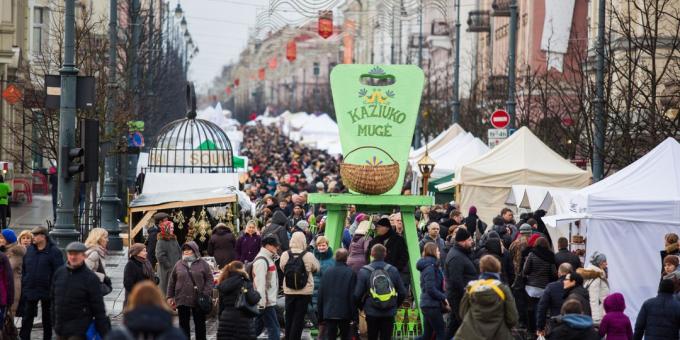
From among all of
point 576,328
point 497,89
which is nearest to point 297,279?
point 576,328

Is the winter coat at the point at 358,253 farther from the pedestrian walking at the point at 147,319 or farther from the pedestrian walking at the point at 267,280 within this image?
the pedestrian walking at the point at 147,319

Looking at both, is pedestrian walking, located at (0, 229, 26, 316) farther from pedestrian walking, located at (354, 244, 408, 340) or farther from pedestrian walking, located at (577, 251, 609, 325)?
pedestrian walking, located at (577, 251, 609, 325)

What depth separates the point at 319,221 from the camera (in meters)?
27.2

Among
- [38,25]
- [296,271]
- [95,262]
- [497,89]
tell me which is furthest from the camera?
[38,25]

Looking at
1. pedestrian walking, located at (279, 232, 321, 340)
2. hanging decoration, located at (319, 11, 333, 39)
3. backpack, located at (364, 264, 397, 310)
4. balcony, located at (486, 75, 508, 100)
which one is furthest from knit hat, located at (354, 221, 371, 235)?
balcony, located at (486, 75, 508, 100)

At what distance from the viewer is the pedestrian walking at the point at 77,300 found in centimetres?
1335

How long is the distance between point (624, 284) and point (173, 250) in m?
5.72

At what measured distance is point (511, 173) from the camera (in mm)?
30312

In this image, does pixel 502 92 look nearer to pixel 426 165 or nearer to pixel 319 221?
pixel 426 165

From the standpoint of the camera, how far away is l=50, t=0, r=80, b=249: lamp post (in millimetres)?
18781

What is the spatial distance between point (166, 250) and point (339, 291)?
3873 mm

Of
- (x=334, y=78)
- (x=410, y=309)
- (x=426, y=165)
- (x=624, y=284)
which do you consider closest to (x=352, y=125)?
(x=334, y=78)

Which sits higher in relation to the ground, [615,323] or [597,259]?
[597,259]

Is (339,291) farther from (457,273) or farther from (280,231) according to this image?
(280,231)
